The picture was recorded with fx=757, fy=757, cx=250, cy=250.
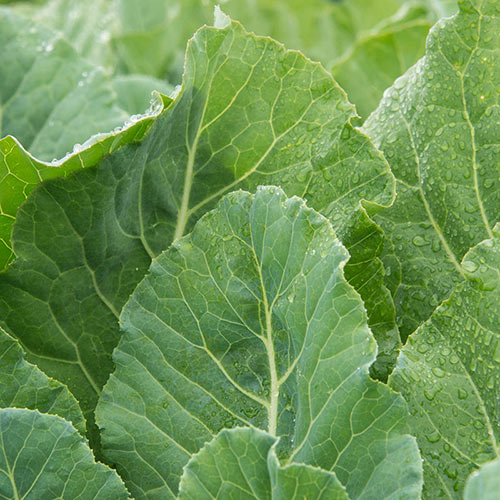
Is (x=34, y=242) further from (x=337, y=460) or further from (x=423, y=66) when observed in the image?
(x=423, y=66)

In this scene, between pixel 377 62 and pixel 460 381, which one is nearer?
pixel 460 381

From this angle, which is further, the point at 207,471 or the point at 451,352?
the point at 451,352

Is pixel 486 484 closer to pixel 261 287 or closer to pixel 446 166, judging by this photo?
pixel 261 287

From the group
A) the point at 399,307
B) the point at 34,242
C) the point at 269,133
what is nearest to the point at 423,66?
the point at 269,133

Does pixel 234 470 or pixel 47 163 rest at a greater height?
pixel 47 163

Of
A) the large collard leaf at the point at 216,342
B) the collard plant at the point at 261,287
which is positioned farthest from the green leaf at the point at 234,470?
the large collard leaf at the point at 216,342

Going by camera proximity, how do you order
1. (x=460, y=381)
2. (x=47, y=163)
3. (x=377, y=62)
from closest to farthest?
(x=460, y=381)
(x=47, y=163)
(x=377, y=62)

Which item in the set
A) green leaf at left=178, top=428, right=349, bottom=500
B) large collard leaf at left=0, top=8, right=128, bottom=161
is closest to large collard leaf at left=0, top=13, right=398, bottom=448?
green leaf at left=178, top=428, right=349, bottom=500

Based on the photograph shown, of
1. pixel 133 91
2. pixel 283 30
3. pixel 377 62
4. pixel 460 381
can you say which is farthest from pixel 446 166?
pixel 283 30
